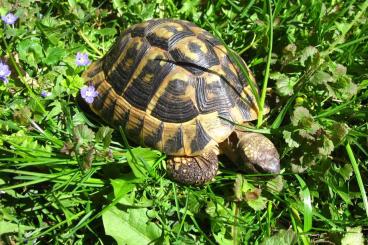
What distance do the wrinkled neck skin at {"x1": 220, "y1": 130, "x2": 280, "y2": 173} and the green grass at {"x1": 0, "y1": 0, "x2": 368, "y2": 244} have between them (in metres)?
0.08

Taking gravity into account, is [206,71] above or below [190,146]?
above

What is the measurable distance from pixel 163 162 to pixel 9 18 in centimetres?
156

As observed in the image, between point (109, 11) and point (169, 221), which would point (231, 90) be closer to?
point (169, 221)

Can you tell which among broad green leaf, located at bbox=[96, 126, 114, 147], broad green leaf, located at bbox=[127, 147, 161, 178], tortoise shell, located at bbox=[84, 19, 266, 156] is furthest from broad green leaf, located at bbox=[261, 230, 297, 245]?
broad green leaf, located at bbox=[96, 126, 114, 147]

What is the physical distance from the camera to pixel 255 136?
3143 mm

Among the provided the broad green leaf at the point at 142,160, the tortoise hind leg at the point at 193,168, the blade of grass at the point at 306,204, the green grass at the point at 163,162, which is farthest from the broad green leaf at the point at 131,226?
the blade of grass at the point at 306,204

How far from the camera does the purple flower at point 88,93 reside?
3207 millimetres

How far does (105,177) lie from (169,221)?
20.3 inches

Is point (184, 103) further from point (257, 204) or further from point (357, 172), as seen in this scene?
point (357, 172)

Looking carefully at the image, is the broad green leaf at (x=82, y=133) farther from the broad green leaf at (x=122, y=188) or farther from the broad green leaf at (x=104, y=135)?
the broad green leaf at (x=122, y=188)

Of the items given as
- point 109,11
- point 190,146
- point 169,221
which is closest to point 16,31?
point 109,11

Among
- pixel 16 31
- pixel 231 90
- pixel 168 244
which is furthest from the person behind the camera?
pixel 16 31

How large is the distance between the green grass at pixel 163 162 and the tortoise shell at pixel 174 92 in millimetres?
154

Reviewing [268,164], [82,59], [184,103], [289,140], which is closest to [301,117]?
[289,140]
